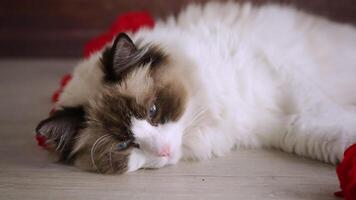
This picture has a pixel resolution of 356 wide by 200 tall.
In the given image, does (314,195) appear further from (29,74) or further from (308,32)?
(29,74)

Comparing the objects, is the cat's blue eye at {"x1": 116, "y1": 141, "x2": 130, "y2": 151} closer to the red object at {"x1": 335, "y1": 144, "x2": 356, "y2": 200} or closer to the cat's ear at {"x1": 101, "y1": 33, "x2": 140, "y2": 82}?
the cat's ear at {"x1": 101, "y1": 33, "x2": 140, "y2": 82}

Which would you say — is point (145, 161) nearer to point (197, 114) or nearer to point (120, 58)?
point (197, 114)

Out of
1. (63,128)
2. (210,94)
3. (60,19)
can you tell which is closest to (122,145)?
(63,128)

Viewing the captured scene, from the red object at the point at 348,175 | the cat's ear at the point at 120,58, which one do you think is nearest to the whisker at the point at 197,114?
the cat's ear at the point at 120,58

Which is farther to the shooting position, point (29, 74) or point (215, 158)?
point (29, 74)

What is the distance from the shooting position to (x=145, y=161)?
4.89 feet

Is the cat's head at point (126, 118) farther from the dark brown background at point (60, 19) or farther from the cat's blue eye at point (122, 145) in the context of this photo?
the dark brown background at point (60, 19)

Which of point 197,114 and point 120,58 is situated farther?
point 197,114

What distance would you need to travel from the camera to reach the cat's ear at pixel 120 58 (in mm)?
1404

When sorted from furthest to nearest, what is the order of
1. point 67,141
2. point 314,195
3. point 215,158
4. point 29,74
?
point 29,74 < point 215,158 < point 67,141 < point 314,195

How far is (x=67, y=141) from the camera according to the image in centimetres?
150

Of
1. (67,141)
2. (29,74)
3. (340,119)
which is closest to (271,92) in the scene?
(340,119)

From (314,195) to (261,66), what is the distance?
582 millimetres

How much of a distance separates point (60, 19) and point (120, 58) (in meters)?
1.79
